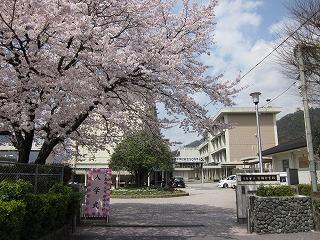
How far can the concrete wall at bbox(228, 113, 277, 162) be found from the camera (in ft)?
240

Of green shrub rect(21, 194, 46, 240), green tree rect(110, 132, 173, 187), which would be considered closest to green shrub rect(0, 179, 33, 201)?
green shrub rect(21, 194, 46, 240)

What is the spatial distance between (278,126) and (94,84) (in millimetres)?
69376

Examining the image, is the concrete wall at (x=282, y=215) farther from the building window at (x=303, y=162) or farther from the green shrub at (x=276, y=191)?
the building window at (x=303, y=162)

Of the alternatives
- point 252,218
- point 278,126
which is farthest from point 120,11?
point 278,126

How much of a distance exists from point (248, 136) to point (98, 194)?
205ft

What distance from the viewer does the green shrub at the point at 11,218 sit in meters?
6.66

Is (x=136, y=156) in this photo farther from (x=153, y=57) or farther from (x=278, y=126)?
(x=278, y=126)

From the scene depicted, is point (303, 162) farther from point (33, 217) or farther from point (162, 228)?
point (33, 217)

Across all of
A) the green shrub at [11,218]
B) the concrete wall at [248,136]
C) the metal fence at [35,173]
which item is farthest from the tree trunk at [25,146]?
the concrete wall at [248,136]

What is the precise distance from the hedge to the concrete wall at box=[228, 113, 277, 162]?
64.1 metres

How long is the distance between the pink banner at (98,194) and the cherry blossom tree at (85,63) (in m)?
2.29

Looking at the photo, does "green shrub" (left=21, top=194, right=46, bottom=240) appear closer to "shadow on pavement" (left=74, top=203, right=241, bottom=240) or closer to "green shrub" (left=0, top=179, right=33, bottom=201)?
"green shrub" (left=0, top=179, right=33, bottom=201)

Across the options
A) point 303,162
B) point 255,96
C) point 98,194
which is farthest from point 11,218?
point 303,162

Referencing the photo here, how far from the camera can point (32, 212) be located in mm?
8359
